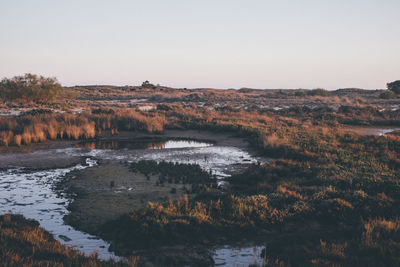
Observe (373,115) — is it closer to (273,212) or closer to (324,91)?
(273,212)

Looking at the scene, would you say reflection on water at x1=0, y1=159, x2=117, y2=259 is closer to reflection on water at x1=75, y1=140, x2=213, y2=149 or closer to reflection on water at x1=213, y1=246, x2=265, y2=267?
reflection on water at x1=213, y1=246, x2=265, y2=267

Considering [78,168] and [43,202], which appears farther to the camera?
[78,168]

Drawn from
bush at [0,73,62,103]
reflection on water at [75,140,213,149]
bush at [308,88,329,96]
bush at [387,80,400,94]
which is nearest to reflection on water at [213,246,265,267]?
reflection on water at [75,140,213,149]

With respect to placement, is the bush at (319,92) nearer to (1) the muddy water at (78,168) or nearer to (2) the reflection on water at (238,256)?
(1) the muddy water at (78,168)

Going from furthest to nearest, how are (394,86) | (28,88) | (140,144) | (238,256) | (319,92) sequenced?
(319,92) < (394,86) < (28,88) < (140,144) < (238,256)

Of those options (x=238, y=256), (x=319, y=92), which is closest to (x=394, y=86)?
(x=319, y=92)

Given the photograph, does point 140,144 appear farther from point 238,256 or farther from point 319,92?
point 319,92

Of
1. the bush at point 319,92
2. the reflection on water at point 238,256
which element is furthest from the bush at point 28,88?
the bush at point 319,92
